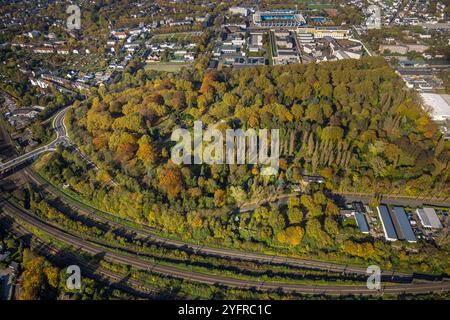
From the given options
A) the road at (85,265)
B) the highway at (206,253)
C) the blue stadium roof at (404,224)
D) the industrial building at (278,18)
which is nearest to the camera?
the road at (85,265)

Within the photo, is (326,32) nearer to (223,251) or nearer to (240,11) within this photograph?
(240,11)

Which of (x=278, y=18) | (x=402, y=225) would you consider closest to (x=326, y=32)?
(x=278, y=18)

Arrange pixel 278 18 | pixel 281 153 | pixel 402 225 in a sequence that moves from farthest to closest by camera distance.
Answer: pixel 278 18, pixel 281 153, pixel 402 225

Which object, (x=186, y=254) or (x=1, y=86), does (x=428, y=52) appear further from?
(x=1, y=86)

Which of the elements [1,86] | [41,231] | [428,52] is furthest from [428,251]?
[1,86]

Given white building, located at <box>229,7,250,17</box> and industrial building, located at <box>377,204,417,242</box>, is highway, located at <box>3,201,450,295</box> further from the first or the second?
white building, located at <box>229,7,250,17</box>

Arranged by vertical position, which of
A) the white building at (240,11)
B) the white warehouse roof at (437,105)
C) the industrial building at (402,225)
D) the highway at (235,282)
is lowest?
the highway at (235,282)

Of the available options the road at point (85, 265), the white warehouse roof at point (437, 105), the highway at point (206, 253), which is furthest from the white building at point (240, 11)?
the road at point (85, 265)

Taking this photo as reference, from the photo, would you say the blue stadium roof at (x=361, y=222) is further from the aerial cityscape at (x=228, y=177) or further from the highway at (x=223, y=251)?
the highway at (x=223, y=251)
